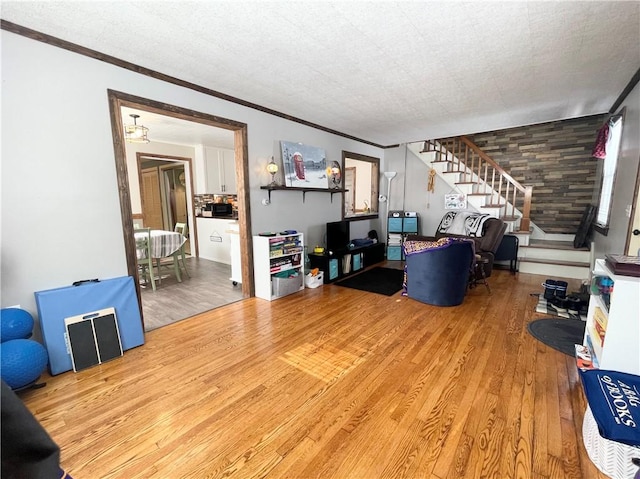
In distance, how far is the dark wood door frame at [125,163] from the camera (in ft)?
8.27

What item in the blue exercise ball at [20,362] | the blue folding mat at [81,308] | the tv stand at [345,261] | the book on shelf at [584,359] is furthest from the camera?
the tv stand at [345,261]

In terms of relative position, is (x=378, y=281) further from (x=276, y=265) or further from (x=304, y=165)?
(x=304, y=165)

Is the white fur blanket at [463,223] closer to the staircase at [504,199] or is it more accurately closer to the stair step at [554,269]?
the staircase at [504,199]

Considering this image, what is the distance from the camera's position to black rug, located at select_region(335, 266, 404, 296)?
13.6 ft

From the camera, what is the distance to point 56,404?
6.16ft

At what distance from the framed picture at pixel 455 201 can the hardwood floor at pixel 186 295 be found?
4.49m

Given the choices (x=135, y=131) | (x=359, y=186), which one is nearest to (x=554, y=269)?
(x=359, y=186)

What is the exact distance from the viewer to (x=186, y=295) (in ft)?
12.9

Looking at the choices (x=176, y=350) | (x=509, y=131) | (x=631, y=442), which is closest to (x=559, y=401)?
(x=631, y=442)

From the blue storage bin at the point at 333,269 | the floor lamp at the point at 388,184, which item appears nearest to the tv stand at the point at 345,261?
the blue storage bin at the point at 333,269

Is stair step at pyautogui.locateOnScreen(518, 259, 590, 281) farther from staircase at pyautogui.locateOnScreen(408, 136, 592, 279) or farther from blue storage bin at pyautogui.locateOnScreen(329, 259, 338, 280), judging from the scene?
blue storage bin at pyautogui.locateOnScreen(329, 259, 338, 280)

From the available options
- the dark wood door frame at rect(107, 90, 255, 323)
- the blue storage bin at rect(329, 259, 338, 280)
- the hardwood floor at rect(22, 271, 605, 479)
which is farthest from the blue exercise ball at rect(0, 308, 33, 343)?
the blue storage bin at rect(329, 259, 338, 280)

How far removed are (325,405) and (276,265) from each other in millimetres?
2257

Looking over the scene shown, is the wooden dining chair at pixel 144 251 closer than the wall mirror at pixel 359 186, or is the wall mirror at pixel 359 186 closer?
the wooden dining chair at pixel 144 251
